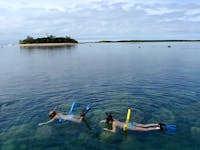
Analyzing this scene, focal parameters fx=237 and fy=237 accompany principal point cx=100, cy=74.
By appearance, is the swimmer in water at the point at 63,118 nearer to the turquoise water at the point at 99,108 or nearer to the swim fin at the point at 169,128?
the turquoise water at the point at 99,108

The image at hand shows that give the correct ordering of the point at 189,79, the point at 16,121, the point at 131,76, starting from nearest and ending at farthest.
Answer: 1. the point at 16,121
2. the point at 189,79
3. the point at 131,76

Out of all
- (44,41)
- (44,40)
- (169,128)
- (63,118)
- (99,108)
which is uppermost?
(44,40)

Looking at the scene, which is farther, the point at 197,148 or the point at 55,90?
the point at 55,90

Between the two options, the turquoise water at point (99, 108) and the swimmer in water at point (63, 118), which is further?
the swimmer in water at point (63, 118)

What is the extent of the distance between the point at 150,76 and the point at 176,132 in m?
22.1

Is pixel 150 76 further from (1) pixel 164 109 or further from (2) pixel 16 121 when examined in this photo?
(2) pixel 16 121

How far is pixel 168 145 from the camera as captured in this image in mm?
16266

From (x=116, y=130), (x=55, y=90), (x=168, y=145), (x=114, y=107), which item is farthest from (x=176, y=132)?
(x=55, y=90)

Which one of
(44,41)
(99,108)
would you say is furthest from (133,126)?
(44,41)

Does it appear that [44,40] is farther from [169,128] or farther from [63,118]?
[169,128]

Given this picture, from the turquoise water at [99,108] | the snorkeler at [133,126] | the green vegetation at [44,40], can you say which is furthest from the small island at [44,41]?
the snorkeler at [133,126]

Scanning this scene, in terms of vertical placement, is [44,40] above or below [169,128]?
above

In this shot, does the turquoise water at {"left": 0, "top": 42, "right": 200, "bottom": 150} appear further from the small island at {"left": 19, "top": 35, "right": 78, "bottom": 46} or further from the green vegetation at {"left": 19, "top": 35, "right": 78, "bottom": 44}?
the green vegetation at {"left": 19, "top": 35, "right": 78, "bottom": 44}

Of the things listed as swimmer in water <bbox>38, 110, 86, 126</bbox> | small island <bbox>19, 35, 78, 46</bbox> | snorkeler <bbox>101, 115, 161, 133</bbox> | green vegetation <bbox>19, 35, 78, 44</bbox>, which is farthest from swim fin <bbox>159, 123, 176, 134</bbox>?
green vegetation <bbox>19, 35, 78, 44</bbox>
